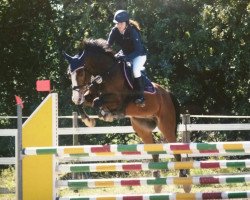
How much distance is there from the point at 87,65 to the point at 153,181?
173 centimetres

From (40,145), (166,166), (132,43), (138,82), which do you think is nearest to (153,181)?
(166,166)

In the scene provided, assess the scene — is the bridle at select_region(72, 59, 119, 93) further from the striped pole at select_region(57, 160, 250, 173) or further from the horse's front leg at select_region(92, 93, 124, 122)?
the striped pole at select_region(57, 160, 250, 173)

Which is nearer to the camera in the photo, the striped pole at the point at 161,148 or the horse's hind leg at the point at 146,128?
the striped pole at the point at 161,148

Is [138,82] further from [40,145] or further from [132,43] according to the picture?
[40,145]

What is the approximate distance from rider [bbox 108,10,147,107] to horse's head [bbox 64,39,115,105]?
0.66ft

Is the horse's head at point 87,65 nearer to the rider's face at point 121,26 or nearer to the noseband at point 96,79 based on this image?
the noseband at point 96,79

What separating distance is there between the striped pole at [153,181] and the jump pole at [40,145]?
200mm

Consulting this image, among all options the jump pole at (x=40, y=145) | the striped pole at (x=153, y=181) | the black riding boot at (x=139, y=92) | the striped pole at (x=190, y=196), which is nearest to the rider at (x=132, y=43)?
the black riding boot at (x=139, y=92)

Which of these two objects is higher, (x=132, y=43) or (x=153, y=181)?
(x=132, y=43)

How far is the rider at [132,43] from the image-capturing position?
583 cm

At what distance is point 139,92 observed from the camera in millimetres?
5898

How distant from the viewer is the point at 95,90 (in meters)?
5.63

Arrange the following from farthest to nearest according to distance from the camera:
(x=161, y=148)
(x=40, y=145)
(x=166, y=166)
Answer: (x=40, y=145) < (x=166, y=166) < (x=161, y=148)

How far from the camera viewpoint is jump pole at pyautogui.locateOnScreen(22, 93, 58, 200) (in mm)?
5152
